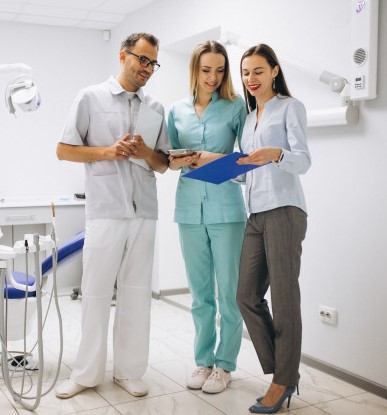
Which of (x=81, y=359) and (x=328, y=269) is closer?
(x=81, y=359)

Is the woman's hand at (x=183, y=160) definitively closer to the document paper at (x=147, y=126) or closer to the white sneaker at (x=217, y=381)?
the document paper at (x=147, y=126)

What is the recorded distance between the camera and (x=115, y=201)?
2.71m

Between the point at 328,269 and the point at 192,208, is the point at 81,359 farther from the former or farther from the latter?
the point at 328,269

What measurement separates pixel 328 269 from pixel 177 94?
233cm

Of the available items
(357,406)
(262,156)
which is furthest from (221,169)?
(357,406)

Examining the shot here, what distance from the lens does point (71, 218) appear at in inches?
198

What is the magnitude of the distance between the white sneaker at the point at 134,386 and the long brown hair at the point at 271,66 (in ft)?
4.51

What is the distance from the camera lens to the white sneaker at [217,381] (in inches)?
109

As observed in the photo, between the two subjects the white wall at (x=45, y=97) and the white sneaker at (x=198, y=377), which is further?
the white wall at (x=45, y=97)

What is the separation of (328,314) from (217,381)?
2.24 ft

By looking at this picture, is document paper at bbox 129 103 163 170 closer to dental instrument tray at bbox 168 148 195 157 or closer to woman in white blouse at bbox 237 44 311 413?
dental instrument tray at bbox 168 148 195 157

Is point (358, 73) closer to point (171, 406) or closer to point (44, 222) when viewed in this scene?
point (171, 406)

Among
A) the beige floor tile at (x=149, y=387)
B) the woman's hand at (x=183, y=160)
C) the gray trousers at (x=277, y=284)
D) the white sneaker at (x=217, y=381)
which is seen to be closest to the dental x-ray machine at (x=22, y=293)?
the beige floor tile at (x=149, y=387)

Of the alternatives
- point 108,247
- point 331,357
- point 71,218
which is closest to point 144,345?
point 108,247
